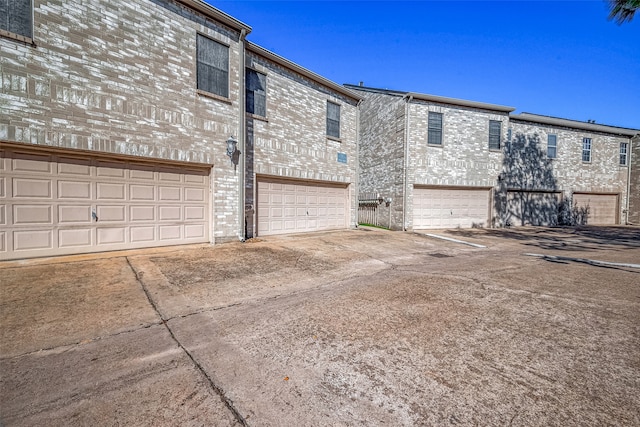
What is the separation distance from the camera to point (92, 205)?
612 cm

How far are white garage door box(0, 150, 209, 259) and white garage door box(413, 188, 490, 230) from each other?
9.87 metres

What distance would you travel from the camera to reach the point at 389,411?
1850 mm

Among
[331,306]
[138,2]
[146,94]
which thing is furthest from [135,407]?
[138,2]

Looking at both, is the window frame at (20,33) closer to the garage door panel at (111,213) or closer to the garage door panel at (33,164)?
the garage door panel at (33,164)

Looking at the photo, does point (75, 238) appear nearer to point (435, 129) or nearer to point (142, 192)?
point (142, 192)

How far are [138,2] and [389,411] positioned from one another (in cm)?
950

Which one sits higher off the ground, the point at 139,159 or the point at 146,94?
the point at 146,94

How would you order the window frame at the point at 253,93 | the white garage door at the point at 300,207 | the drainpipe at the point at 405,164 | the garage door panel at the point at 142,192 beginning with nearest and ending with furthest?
the garage door panel at the point at 142,192
the window frame at the point at 253,93
the white garage door at the point at 300,207
the drainpipe at the point at 405,164

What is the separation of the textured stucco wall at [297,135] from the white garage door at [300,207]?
366 millimetres

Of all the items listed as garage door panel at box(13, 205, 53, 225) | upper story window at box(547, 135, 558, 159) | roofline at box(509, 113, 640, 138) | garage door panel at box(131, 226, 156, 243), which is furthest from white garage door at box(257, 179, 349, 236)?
upper story window at box(547, 135, 558, 159)

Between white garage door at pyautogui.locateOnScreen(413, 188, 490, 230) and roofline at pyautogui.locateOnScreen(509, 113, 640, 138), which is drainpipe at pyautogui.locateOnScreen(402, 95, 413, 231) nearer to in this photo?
white garage door at pyautogui.locateOnScreen(413, 188, 490, 230)

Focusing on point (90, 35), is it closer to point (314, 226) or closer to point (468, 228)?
point (314, 226)

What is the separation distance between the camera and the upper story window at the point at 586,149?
16609 mm

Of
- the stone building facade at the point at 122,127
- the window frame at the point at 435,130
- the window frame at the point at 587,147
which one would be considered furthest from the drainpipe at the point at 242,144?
the window frame at the point at 587,147
